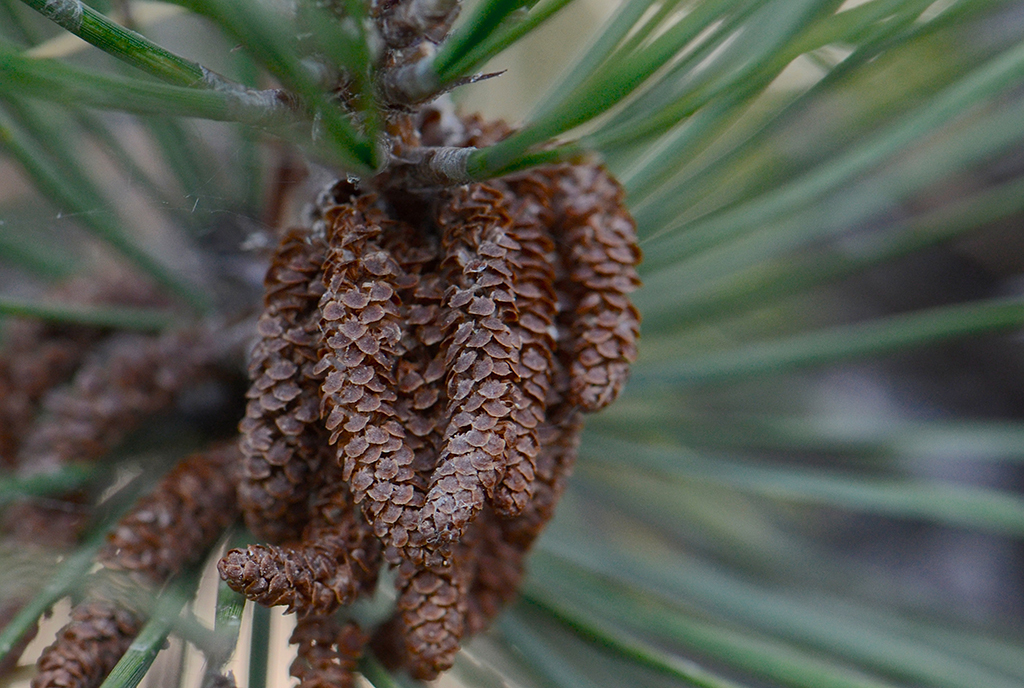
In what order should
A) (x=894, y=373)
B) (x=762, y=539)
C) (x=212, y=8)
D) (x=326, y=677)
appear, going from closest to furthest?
1. (x=212, y=8)
2. (x=326, y=677)
3. (x=762, y=539)
4. (x=894, y=373)

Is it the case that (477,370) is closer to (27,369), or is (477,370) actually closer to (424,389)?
(424,389)

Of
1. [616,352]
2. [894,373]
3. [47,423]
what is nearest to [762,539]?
[894,373]

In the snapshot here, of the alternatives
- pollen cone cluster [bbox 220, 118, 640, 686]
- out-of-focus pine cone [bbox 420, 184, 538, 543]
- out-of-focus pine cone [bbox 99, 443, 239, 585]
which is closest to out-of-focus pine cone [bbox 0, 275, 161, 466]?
out-of-focus pine cone [bbox 99, 443, 239, 585]

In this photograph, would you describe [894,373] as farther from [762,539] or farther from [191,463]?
[191,463]

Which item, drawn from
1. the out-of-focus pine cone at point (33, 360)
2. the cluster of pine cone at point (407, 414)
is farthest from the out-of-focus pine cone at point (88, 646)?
the out-of-focus pine cone at point (33, 360)

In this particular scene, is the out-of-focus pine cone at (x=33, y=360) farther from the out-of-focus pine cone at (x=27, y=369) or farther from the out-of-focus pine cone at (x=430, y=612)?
the out-of-focus pine cone at (x=430, y=612)

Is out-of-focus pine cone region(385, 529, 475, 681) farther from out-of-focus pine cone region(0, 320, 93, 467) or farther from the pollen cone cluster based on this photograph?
out-of-focus pine cone region(0, 320, 93, 467)
